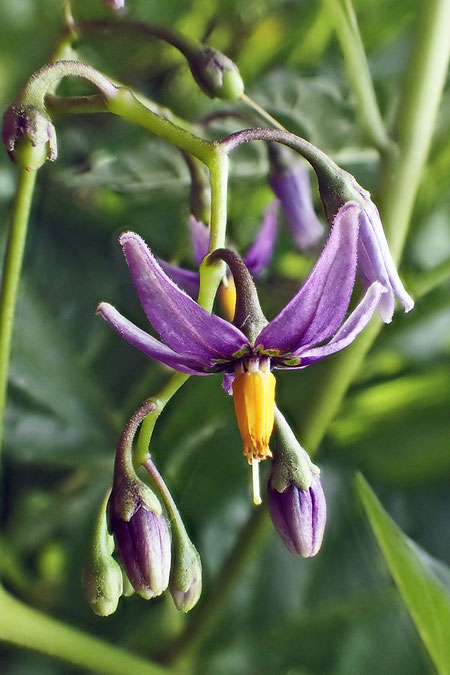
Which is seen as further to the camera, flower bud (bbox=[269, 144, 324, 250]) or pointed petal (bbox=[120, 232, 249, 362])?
flower bud (bbox=[269, 144, 324, 250])

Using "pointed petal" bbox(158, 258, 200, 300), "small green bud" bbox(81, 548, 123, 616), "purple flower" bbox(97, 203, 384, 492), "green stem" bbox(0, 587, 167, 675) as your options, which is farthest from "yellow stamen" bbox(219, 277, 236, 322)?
"green stem" bbox(0, 587, 167, 675)

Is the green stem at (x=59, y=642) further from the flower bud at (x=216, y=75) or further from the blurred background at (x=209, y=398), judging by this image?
the flower bud at (x=216, y=75)

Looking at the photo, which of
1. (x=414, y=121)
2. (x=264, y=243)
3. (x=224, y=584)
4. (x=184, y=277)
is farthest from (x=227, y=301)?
(x=224, y=584)

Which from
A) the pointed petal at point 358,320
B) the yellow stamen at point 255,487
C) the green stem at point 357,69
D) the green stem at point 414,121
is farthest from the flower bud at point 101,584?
the green stem at point 357,69

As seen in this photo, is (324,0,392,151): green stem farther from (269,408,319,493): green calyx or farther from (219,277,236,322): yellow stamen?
(269,408,319,493): green calyx

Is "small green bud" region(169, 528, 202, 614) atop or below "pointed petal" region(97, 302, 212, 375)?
below

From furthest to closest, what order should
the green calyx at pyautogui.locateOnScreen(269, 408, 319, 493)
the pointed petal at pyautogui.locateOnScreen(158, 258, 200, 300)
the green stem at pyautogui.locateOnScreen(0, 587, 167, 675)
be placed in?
1. the green stem at pyautogui.locateOnScreen(0, 587, 167, 675)
2. the pointed petal at pyautogui.locateOnScreen(158, 258, 200, 300)
3. the green calyx at pyautogui.locateOnScreen(269, 408, 319, 493)

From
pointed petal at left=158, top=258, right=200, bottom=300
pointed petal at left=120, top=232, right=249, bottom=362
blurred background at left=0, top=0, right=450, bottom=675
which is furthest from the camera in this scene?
blurred background at left=0, top=0, right=450, bottom=675
